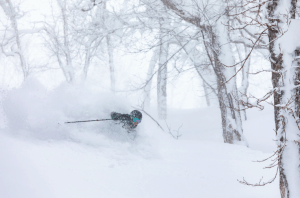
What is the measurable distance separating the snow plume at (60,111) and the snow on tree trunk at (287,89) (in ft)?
11.9

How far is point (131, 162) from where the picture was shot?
14.6 feet

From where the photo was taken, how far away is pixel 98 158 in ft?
14.6

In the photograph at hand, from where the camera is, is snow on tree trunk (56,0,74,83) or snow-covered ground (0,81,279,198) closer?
snow-covered ground (0,81,279,198)

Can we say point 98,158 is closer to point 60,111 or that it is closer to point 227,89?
point 60,111

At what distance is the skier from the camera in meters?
5.29

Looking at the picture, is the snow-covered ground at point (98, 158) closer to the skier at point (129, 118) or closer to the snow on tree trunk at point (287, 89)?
the skier at point (129, 118)

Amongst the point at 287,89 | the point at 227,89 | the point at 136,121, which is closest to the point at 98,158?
the point at 136,121

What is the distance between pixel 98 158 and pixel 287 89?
3414 millimetres

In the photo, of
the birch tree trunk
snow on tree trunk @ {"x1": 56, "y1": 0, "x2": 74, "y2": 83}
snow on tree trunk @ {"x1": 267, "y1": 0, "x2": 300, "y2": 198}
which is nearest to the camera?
snow on tree trunk @ {"x1": 267, "y1": 0, "x2": 300, "y2": 198}

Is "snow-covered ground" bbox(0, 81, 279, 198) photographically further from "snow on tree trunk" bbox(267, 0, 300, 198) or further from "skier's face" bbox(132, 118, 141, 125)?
"snow on tree trunk" bbox(267, 0, 300, 198)

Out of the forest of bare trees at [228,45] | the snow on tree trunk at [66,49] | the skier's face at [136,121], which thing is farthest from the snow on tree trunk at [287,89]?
the snow on tree trunk at [66,49]

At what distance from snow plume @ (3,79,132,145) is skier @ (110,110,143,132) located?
0.86 feet

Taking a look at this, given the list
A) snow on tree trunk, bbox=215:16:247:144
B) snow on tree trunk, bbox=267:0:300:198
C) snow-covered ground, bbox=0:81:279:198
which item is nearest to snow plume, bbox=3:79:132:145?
snow-covered ground, bbox=0:81:279:198

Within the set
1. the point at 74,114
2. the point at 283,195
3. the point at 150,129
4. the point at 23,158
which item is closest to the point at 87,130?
the point at 74,114
